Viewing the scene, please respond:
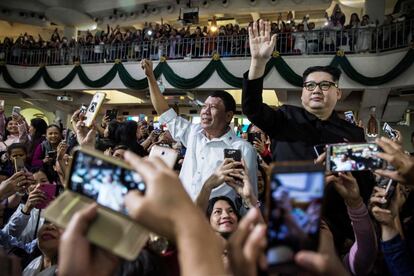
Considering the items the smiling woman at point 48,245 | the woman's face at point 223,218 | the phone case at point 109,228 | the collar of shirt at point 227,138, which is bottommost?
the smiling woman at point 48,245

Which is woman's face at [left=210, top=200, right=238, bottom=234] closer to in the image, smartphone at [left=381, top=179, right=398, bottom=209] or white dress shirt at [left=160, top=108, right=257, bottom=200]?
white dress shirt at [left=160, top=108, right=257, bottom=200]

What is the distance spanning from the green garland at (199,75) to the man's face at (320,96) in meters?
6.68

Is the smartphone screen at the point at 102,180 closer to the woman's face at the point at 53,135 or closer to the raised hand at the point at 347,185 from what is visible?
the raised hand at the point at 347,185

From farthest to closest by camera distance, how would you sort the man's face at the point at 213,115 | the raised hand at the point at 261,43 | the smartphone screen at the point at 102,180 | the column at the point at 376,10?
the column at the point at 376,10 → the man's face at the point at 213,115 → the raised hand at the point at 261,43 → the smartphone screen at the point at 102,180

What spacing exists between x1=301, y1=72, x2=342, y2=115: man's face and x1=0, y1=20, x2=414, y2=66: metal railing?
23.2ft

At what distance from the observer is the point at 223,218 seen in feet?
6.17

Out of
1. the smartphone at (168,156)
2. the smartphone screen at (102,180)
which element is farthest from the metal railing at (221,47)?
the smartphone screen at (102,180)

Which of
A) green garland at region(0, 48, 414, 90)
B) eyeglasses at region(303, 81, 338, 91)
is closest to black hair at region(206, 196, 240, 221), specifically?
eyeglasses at region(303, 81, 338, 91)

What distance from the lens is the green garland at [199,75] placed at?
8.16m

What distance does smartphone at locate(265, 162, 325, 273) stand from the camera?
644mm

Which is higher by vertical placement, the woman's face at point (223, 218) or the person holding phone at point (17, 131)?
the person holding phone at point (17, 131)

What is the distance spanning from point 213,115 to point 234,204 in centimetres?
62

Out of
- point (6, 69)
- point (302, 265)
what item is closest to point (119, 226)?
point (302, 265)

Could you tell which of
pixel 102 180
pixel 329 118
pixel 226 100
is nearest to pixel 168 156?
pixel 102 180
